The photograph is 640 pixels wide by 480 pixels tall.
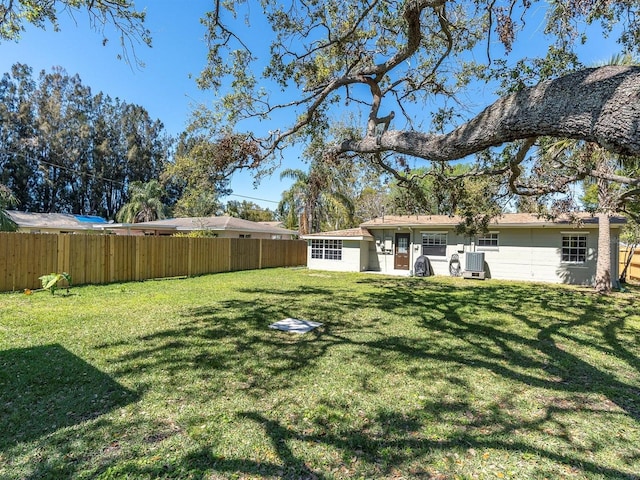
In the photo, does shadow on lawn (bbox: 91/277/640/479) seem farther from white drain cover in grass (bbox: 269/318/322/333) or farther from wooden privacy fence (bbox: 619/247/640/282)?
wooden privacy fence (bbox: 619/247/640/282)

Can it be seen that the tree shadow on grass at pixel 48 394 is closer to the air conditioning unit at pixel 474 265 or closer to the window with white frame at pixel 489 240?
the air conditioning unit at pixel 474 265

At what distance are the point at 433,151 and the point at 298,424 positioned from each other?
8.69ft

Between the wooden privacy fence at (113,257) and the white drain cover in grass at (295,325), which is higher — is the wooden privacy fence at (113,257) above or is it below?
above

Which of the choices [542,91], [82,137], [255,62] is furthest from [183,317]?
[82,137]

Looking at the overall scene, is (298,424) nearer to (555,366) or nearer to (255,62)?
(555,366)

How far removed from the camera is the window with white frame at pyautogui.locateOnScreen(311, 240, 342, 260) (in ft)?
59.8

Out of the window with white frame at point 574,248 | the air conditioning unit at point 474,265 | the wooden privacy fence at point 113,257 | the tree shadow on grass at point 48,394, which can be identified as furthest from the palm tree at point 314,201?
the tree shadow on grass at point 48,394

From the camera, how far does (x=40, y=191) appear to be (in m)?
31.6

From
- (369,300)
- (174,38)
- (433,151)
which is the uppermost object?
(174,38)

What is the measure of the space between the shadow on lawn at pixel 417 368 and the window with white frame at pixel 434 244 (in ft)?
23.0

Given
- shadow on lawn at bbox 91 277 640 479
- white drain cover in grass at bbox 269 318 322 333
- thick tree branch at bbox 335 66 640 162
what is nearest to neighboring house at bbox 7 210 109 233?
shadow on lawn at bbox 91 277 640 479

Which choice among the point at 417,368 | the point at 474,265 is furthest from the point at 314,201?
the point at 417,368

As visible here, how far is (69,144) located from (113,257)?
1056 inches

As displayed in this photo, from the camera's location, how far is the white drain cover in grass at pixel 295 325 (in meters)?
6.09
